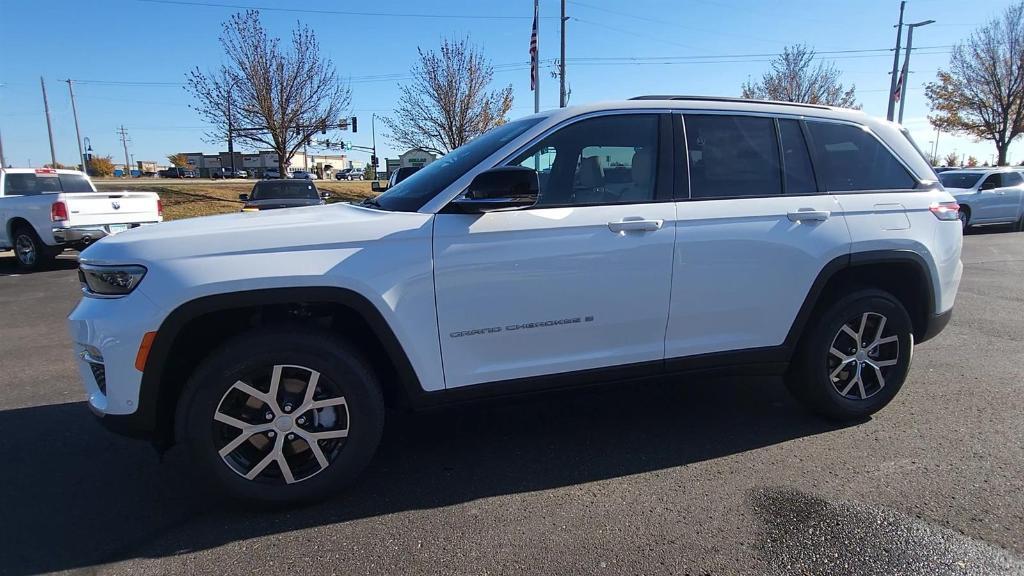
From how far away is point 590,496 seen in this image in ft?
9.66

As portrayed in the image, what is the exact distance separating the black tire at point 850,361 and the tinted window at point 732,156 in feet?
2.91

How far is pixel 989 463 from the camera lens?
3.20 m

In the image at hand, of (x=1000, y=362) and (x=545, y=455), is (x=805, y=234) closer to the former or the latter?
(x=545, y=455)

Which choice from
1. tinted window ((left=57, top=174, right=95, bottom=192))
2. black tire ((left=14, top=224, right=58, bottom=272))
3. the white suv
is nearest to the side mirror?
the white suv

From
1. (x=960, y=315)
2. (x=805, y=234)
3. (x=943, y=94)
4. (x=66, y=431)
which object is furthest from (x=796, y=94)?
(x=66, y=431)

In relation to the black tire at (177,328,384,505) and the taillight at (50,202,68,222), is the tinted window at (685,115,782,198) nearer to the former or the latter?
the black tire at (177,328,384,505)

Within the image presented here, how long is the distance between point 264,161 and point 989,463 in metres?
97.5

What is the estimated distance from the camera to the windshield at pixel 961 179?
1581cm

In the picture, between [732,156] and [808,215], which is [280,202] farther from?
[808,215]

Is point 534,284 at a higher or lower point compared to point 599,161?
lower

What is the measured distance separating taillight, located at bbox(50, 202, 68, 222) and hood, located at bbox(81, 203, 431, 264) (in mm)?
9327

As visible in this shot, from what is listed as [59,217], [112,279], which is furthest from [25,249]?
[112,279]

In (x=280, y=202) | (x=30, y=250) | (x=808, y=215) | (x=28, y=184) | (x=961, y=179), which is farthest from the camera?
(x=961, y=179)

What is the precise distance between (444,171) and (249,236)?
1105 millimetres
